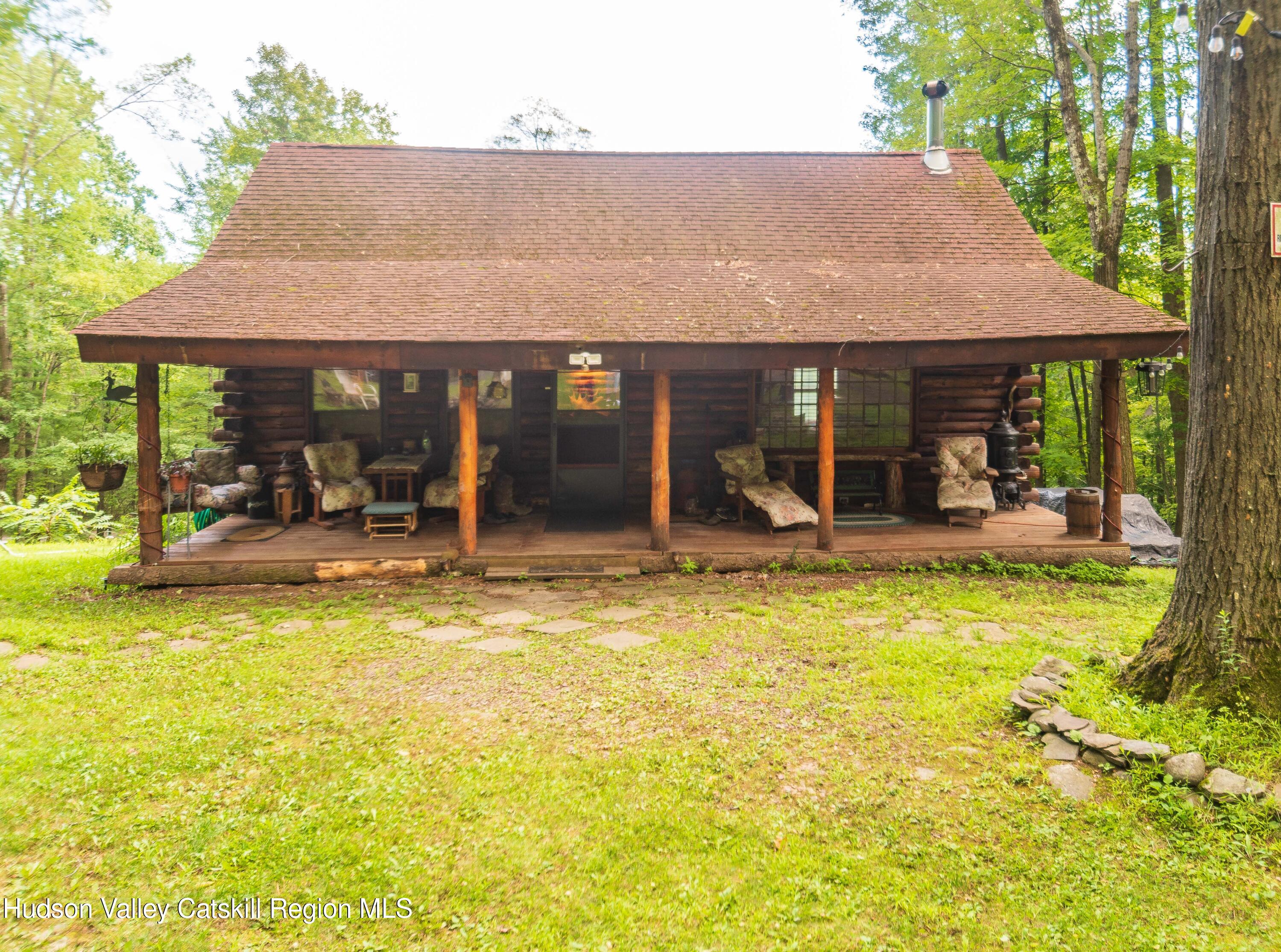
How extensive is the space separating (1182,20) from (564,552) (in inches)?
243

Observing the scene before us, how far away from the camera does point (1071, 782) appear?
3117 millimetres

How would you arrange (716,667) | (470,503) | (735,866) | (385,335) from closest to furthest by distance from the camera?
(735,866) < (716,667) < (385,335) < (470,503)

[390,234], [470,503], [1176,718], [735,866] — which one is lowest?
[735,866]

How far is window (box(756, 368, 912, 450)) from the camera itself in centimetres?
970

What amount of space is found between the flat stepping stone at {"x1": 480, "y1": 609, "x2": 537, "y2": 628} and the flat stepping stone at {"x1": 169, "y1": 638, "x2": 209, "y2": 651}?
2.06 meters

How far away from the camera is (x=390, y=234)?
9.23m

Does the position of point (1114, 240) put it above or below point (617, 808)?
above

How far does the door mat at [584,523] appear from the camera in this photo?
8461 millimetres

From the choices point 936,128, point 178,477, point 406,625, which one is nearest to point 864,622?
point 406,625

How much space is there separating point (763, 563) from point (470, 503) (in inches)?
→ 125

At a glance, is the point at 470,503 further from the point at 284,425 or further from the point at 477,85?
the point at 477,85

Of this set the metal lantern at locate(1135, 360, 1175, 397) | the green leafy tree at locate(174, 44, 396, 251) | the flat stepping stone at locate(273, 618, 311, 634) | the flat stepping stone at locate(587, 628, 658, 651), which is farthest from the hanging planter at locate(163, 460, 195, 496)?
the green leafy tree at locate(174, 44, 396, 251)

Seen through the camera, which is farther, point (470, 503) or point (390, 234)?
point (390, 234)

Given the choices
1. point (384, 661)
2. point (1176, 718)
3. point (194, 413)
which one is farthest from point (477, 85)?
point (1176, 718)
